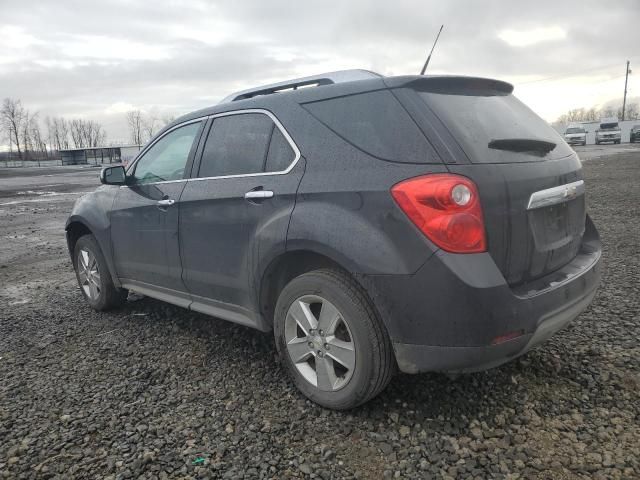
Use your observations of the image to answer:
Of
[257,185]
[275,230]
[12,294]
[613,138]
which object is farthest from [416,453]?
[613,138]

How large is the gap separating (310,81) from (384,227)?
4.42ft

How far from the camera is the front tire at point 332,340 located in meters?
2.52

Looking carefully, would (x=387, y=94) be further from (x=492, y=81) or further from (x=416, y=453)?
(x=416, y=453)

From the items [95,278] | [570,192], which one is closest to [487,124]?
[570,192]

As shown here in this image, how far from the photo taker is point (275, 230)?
2857 mm

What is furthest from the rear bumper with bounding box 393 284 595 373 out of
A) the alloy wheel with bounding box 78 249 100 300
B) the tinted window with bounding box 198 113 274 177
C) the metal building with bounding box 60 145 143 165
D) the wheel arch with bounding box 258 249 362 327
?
the metal building with bounding box 60 145 143 165

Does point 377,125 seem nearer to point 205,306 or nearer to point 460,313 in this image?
point 460,313

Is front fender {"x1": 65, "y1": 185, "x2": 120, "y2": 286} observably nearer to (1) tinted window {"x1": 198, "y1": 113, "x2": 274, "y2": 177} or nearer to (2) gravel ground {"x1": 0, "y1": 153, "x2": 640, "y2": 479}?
(2) gravel ground {"x1": 0, "y1": 153, "x2": 640, "y2": 479}

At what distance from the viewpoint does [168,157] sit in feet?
Answer: 13.1

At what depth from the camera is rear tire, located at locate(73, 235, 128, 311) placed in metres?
4.63

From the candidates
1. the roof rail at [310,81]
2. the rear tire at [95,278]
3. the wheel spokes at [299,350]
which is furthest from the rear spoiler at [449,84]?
the rear tire at [95,278]

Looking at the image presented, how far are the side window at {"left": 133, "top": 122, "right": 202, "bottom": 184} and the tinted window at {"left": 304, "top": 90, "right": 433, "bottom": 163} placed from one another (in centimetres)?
131

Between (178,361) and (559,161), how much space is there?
9.13 feet

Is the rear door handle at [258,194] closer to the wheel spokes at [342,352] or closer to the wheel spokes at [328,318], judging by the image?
the wheel spokes at [328,318]
